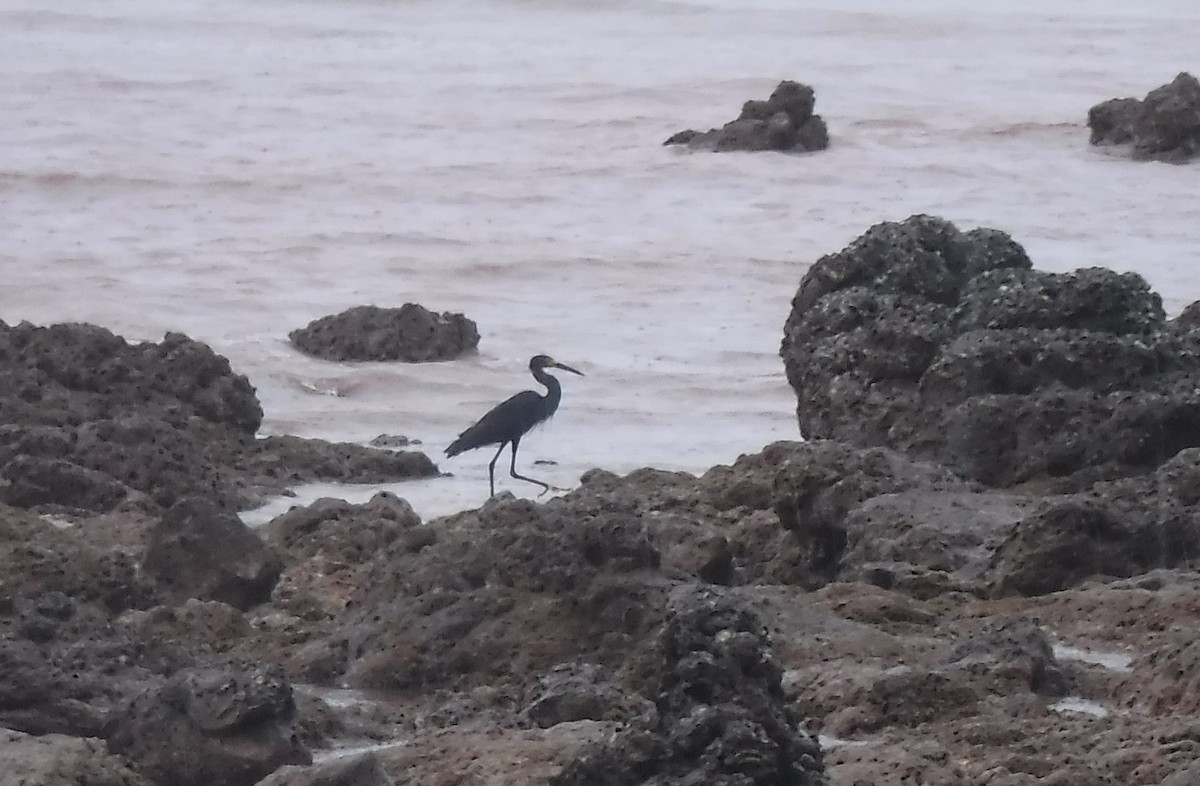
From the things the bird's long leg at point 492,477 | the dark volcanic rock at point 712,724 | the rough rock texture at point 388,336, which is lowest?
the rough rock texture at point 388,336

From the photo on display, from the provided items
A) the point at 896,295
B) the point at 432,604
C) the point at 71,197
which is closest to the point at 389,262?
the point at 71,197

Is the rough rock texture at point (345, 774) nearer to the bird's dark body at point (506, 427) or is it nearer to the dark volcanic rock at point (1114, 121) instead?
the bird's dark body at point (506, 427)

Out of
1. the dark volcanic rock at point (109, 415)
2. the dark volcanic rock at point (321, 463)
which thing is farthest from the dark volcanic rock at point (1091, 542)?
the dark volcanic rock at point (321, 463)

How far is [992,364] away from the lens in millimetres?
7926

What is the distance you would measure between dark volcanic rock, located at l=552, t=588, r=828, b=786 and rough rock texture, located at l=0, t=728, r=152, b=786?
4.03ft

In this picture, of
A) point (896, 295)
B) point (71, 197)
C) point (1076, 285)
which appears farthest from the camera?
point (71, 197)

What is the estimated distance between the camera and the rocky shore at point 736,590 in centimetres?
430

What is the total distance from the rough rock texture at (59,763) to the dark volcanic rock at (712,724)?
123cm

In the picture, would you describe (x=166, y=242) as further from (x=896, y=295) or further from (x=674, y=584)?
(x=674, y=584)

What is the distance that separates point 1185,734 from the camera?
418cm

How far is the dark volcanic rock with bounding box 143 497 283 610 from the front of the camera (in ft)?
24.1

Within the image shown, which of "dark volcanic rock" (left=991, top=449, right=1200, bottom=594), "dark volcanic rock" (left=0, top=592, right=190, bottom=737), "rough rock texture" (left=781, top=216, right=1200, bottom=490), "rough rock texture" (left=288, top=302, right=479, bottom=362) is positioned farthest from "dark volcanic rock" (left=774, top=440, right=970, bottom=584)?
"rough rock texture" (left=288, top=302, right=479, bottom=362)

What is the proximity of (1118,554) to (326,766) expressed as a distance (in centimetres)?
321

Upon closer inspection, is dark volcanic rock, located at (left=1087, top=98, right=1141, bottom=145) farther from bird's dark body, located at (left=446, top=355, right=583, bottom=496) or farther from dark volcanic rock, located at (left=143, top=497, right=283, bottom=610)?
dark volcanic rock, located at (left=143, top=497, right=283, bottom=610)
